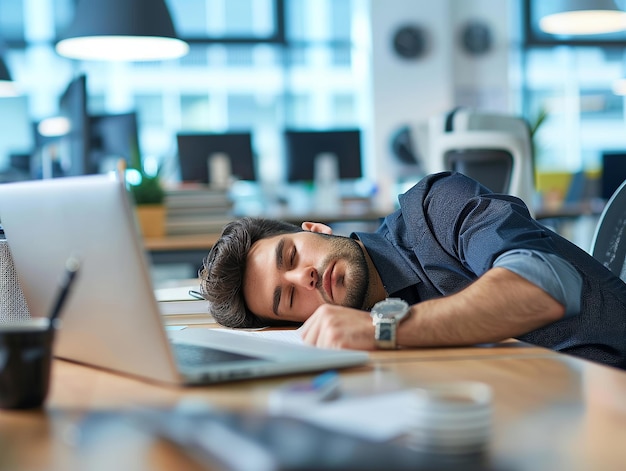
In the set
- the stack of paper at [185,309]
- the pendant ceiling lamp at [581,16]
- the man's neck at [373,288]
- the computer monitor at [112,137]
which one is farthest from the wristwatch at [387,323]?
the pendant ceiling lamp at [581,16]

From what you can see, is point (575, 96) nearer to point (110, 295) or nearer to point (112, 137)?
point (112, 137)

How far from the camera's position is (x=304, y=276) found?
1711mm

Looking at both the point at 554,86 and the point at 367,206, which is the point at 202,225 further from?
the point at 554,86

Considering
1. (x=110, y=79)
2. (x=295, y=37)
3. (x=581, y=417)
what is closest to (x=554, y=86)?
(x=295, y=37)

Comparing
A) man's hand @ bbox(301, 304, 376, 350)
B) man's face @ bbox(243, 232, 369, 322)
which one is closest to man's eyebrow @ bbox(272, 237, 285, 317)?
man's face @ bbox(243, 232, 369, 322)

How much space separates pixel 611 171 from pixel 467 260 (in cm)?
630

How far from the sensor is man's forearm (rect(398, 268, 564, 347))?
128 cm

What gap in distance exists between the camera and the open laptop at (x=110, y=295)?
0.97 meters

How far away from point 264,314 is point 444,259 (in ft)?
1.29

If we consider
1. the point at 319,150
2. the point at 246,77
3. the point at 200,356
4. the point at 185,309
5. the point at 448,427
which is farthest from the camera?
the point at 246,77

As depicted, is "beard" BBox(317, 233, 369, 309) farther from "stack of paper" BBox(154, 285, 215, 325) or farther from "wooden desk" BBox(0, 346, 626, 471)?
"wooden desk" BBox(0, 346, 626, 471)

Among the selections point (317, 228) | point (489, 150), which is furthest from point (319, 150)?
point (317, 228)

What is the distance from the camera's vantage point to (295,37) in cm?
879

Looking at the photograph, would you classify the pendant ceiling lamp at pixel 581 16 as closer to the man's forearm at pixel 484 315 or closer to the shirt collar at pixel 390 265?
the shirt collar at pixel 390 265
